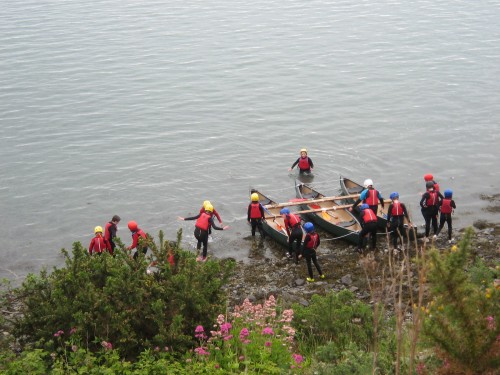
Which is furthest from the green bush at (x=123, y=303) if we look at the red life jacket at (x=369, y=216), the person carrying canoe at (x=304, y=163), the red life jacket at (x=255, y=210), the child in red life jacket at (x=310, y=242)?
the person carrying canoe at (x=304, y=163)

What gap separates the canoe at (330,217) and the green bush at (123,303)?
9.21m

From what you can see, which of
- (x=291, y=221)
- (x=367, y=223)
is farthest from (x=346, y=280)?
(x=291, y=221)

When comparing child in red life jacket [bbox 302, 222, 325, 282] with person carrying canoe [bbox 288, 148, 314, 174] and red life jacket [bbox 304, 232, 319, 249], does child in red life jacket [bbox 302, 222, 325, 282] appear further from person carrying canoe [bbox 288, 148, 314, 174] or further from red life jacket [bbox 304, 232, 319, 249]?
person carrying canoe [bbox 288, 148, 314, 174]

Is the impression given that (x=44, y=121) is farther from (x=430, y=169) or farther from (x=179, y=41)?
(x=430, y=169)

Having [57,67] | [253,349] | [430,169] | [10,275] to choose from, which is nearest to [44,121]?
[57,67]

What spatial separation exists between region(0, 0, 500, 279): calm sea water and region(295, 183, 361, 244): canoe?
1813 mm

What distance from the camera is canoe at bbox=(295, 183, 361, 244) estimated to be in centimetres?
2159

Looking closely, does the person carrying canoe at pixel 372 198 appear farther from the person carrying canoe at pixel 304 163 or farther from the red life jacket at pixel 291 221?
the person carrying canoe at pixel 304 163

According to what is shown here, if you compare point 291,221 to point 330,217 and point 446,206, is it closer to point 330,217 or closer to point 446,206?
point 330,217

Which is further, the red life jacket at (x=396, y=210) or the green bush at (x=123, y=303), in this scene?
the red life jacket at (x=396, y=210)

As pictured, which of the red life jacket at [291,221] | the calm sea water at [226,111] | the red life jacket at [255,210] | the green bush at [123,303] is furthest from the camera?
the calm sea water at [226,111]

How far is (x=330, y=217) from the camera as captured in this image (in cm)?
2317

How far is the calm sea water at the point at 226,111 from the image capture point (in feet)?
86.8

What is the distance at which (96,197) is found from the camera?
27.1 m
